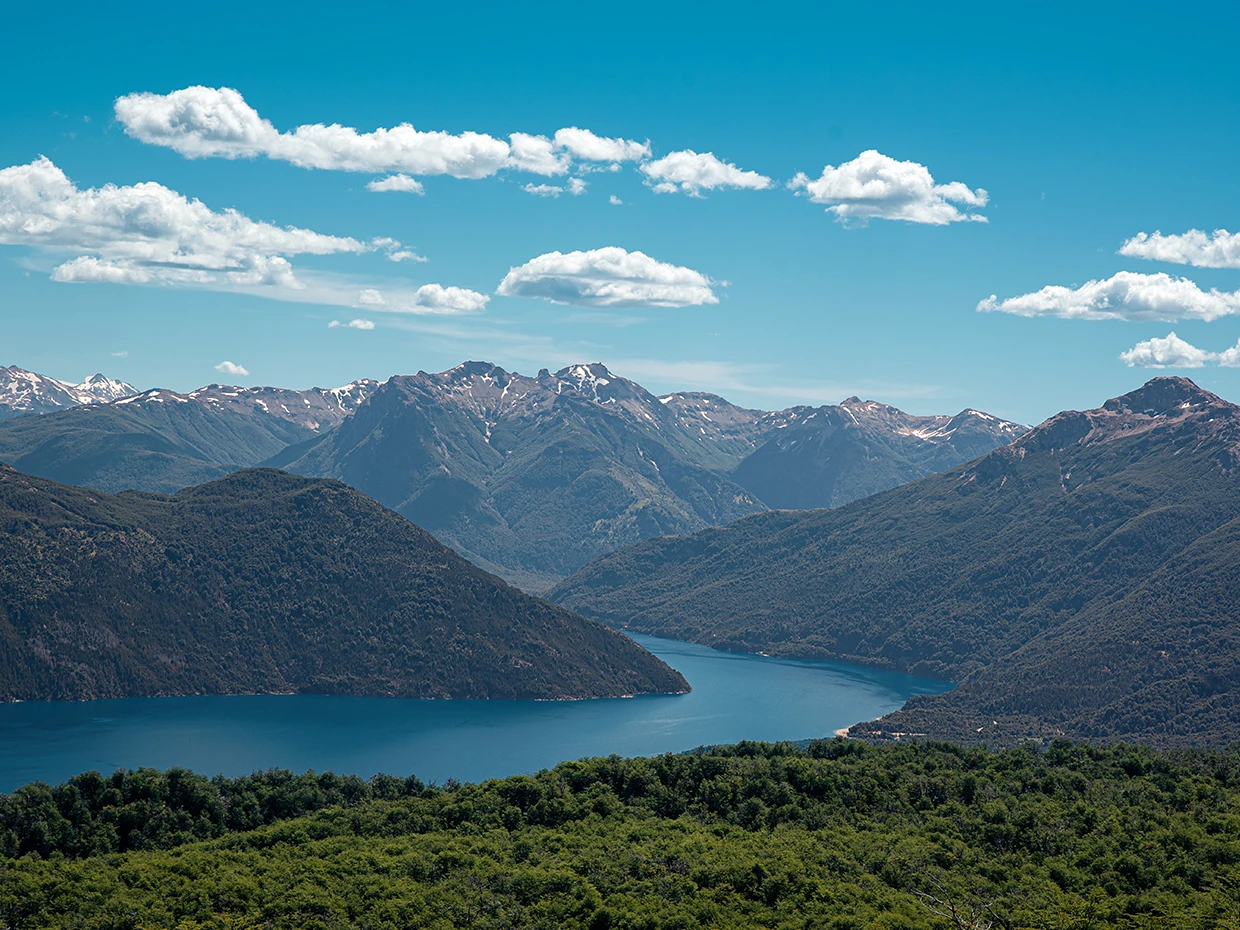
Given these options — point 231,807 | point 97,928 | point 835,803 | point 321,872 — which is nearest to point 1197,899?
point 835,803

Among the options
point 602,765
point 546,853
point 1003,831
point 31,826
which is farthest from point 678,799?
point 31,826

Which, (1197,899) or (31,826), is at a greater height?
(1197,899)

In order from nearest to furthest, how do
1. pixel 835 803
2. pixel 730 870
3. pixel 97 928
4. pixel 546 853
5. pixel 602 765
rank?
pixel 97 928 → pixel 730 870 → pixel 546 853 → pixel 835 803 → pixel 602 765

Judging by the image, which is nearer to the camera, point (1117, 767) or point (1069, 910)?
point (1069, 910)

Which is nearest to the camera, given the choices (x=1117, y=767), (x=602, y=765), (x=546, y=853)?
(x=546, y=853)

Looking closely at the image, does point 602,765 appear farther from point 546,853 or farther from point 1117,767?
point 1117,767

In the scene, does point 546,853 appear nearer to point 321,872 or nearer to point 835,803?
point 321,872
